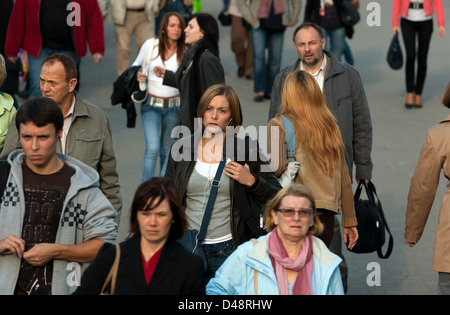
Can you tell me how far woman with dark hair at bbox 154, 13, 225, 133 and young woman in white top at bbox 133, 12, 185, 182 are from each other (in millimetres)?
638

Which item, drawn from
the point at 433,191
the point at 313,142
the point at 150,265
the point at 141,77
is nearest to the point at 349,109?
the point at 313,142

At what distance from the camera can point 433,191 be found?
20.4 ft

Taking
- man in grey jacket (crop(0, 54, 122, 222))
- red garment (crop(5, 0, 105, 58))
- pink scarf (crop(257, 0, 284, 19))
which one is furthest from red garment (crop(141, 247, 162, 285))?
pink scarf (crop(257, 0, 284, 19))

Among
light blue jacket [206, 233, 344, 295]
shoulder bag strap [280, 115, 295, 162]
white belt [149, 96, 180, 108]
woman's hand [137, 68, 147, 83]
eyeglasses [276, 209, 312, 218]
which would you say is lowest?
light blue jacket [206, 233, 344, 295]

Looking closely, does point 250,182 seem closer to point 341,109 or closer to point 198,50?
point 341,109

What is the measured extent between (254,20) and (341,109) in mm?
6703

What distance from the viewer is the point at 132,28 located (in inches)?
559

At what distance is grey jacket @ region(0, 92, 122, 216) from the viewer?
20.5 feet

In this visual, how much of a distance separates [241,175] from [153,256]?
5.23 feet

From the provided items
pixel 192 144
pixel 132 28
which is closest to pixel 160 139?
pixel 192 144

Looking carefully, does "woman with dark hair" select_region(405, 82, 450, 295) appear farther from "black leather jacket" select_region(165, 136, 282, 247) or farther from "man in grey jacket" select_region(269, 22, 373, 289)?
"man in grey jacket" select_region(269, 22, 373, 289)

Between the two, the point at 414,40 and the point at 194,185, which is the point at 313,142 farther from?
the point at 414,40

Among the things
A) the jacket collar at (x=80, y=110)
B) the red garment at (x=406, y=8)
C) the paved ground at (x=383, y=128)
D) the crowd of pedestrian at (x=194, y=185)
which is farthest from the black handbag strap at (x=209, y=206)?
the red garment at (x=406, y=8)
